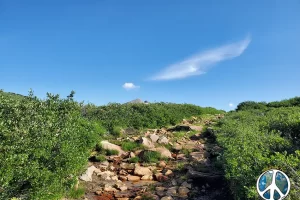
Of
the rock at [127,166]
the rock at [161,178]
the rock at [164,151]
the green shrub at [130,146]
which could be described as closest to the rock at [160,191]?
the rock at [161,178]

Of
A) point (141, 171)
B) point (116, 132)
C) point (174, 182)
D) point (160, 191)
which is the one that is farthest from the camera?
point (116, 132)

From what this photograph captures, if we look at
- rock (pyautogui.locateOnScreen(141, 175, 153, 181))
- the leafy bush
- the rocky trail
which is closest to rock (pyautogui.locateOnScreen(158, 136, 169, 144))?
the rocky trail

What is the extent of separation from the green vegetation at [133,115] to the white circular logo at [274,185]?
21.8m

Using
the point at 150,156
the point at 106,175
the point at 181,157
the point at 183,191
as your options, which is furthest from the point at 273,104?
the point at 183,191

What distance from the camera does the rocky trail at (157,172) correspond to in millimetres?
14156

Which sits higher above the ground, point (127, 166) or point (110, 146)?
point (110, 146)

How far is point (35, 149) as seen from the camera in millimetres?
9508

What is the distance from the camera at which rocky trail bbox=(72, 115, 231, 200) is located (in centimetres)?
1416

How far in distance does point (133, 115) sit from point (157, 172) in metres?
14.6

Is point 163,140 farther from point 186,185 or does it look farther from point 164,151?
point 186,185

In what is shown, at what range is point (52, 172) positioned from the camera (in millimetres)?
10758

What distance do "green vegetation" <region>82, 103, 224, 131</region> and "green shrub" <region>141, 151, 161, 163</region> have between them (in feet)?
23.9

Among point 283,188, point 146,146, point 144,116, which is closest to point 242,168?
point 283,188

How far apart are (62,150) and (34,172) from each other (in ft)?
6.11
